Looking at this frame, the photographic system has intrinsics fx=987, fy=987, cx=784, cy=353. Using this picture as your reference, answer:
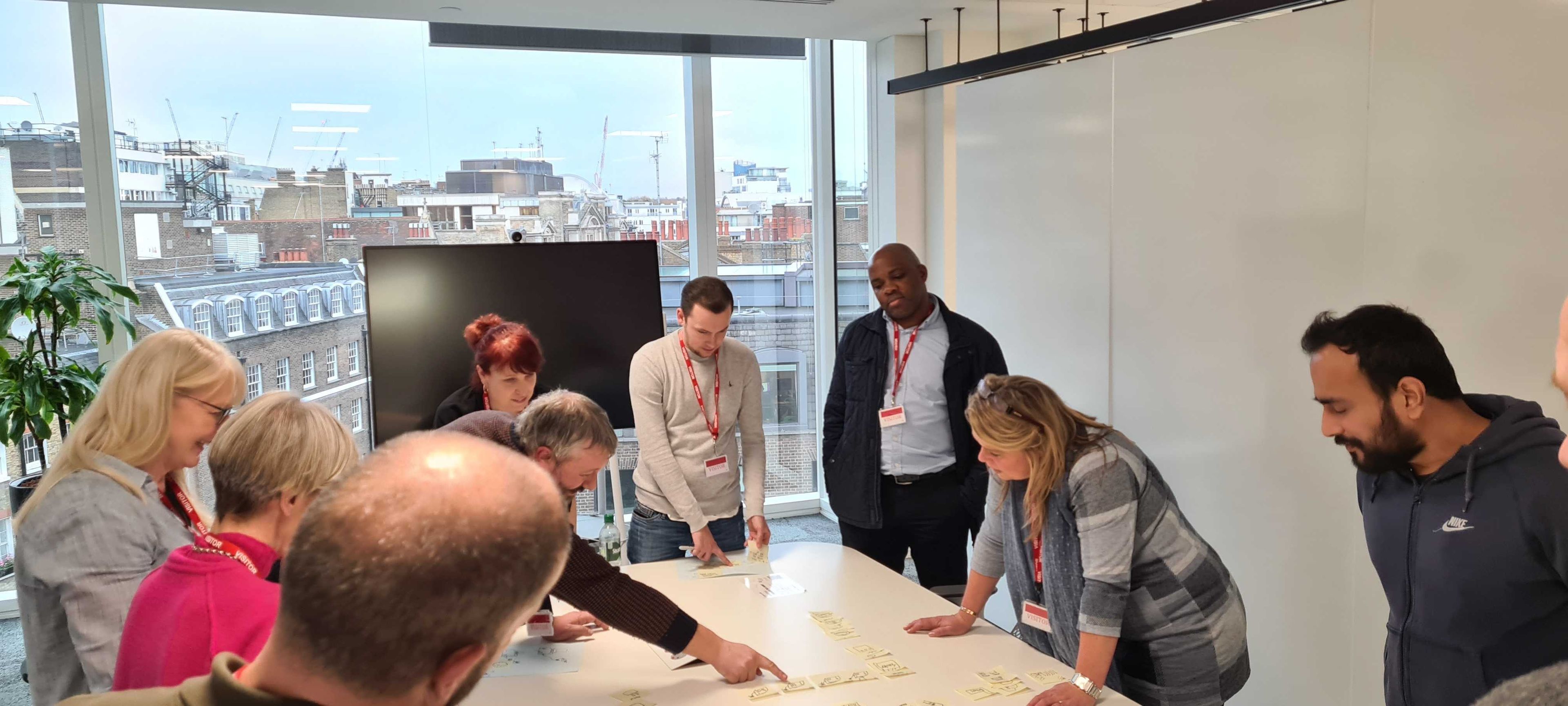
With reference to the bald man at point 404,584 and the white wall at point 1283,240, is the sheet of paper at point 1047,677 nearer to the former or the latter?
the white wall at point 1283,240

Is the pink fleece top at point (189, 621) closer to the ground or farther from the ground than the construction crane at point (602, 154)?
closer to the ground

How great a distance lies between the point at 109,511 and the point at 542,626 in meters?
1.01

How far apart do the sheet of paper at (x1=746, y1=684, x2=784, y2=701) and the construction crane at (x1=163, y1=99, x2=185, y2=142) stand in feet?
14.2

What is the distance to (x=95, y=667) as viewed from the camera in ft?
5.82

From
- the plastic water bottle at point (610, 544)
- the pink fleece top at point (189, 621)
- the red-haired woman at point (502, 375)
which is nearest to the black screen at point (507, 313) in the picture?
the red-haired woman at point (502, 375)

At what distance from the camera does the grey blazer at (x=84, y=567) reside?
178 centimetres

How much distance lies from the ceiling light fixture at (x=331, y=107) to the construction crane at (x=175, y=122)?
0.50 meters

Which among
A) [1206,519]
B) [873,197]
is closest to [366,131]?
[873,197]

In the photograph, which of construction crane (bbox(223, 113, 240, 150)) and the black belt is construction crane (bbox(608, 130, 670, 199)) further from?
the black belt

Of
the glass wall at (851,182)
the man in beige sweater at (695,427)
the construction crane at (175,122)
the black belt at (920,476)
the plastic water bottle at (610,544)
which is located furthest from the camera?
the glass wall at (851,182)

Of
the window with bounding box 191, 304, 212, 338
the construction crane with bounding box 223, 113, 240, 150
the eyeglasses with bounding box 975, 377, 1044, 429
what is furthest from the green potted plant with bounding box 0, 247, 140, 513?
the eyeglasses with bounding box 975, 377, 1044, 429

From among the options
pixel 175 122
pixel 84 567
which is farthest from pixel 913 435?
pixel 175 122

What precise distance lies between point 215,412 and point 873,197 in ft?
12.9

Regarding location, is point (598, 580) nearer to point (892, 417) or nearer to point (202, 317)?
point (892, 417)
